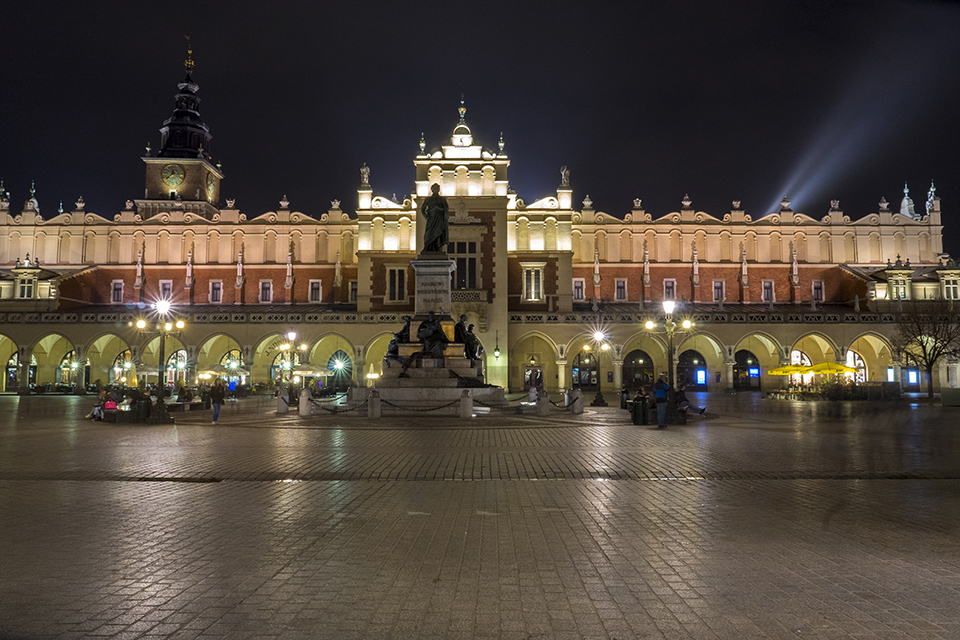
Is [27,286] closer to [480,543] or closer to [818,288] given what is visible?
[480,543]

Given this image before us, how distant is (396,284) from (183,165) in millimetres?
31215

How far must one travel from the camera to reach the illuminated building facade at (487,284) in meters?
50.5

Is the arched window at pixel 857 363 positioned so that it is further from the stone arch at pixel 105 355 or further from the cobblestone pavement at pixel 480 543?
the stone arch at pixel 105 355

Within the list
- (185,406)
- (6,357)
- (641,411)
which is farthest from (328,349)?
(641,411)

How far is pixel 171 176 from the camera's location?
70.8m

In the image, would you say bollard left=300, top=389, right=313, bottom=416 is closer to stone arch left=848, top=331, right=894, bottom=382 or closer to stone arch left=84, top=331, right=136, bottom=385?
stone arch left=84, top=331, right=136, bottom=385

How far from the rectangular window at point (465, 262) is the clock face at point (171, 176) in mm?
34324

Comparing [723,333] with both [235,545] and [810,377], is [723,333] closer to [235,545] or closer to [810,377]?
[810,377]

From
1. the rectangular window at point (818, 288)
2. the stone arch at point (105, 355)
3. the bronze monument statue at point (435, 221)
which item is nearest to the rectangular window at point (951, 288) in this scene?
the rectangular window at point (818, 288)

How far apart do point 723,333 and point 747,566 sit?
154 feet

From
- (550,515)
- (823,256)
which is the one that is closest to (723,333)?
(823,256)

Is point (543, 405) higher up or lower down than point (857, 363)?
lower down

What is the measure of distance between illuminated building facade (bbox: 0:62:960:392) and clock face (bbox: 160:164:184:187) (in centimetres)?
324

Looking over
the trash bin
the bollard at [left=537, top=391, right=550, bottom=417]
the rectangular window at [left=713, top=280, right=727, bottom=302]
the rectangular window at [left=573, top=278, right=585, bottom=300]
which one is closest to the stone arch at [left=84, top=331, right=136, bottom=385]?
the rectangular window at [left=573, top=278, right=585, bottom=300]
